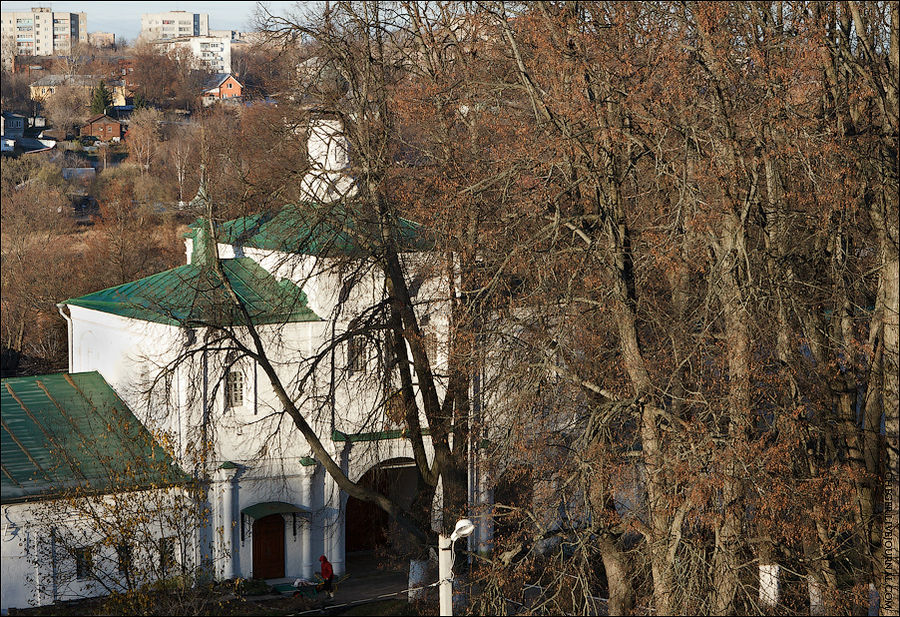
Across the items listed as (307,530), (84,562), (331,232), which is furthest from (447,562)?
(307,530)

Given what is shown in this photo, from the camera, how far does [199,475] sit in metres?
23.7

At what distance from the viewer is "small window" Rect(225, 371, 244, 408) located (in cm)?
2459

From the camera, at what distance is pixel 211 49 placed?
70.3 meters

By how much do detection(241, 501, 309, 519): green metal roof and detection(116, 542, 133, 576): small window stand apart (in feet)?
10.1

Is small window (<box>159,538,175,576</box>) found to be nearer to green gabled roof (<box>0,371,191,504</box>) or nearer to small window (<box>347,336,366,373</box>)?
green gabled roof (<box>0,371,191,504</box>)

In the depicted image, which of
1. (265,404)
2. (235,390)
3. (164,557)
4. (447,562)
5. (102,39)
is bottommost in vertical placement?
(164,557)

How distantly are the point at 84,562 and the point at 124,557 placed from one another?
815 mm

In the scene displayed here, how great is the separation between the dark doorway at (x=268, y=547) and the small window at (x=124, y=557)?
11.0 ft

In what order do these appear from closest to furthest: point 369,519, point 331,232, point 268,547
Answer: point 331,232 → point 268,547 → point 369,519

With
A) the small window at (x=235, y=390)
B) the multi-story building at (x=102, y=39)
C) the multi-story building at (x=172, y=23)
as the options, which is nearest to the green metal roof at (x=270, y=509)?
the small window at (x=235, y=390)

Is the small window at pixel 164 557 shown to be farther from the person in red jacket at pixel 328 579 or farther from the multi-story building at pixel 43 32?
the multi-story building at pixel 43 32

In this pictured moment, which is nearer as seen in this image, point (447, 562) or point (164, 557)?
point (447, 562)

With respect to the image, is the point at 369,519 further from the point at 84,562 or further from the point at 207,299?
the point at 207,299

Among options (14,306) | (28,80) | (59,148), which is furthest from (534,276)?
(28,80)
